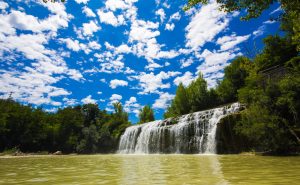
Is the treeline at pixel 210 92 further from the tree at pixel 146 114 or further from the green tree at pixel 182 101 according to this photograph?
the tree at pixel 146 114

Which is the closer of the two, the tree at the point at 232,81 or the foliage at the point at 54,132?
the foliage at the point at 54,132

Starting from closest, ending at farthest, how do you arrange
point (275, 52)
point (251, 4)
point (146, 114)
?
1. point (251, 4)
2. point (275, 52)
3. point (146, 114)

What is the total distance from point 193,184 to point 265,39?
36873mm

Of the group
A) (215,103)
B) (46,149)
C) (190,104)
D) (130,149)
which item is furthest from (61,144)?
(215,103)

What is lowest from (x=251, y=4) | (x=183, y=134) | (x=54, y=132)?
(x=183, y=134)

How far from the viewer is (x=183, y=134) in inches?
989

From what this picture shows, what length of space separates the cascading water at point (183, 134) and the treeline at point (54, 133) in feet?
33.5

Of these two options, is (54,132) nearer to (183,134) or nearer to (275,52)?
(183,134)

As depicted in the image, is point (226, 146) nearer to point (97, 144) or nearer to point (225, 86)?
point (225, 86)

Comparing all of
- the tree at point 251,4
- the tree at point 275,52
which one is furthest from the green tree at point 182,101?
the tree at point 251,4

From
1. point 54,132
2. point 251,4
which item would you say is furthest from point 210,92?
point 251,4

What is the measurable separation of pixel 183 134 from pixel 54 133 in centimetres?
2900

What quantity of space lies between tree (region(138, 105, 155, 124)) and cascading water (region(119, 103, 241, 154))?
31781 mm

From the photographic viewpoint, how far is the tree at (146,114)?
65.5m
